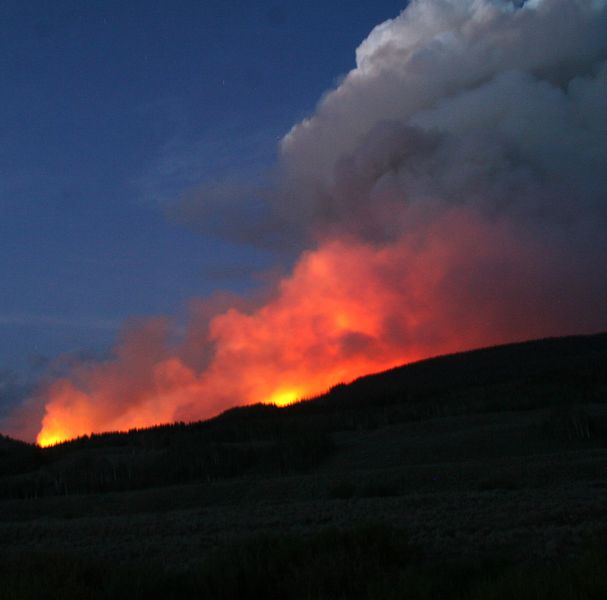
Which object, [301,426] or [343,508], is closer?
[343,508]

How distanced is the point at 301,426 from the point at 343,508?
82.5 meters

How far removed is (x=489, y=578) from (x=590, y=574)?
1.85 m

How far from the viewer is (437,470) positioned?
52000 mm

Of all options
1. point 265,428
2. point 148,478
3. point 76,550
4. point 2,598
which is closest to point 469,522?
point 76,550

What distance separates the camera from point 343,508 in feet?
101

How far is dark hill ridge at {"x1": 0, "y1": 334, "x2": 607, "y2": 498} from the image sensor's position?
284 ft

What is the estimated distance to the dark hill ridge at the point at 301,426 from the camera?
86.4m

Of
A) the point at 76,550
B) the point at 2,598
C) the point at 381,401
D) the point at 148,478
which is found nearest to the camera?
the point at 2,598

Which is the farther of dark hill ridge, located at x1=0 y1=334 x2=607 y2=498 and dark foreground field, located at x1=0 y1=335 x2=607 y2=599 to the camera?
dark hill ridge, located at x1=0 y1=334 x2=607 y2=498

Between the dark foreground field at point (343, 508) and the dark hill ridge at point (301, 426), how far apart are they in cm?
44

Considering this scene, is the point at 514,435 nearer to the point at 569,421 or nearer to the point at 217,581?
the point at 569,421

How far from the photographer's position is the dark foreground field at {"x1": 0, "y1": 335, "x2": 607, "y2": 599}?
14.3 m

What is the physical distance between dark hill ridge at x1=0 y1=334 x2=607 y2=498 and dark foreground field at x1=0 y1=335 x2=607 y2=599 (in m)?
0.44

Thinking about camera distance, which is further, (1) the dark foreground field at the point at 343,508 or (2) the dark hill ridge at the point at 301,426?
(2) the dark hill ridge at the point at 301,426
